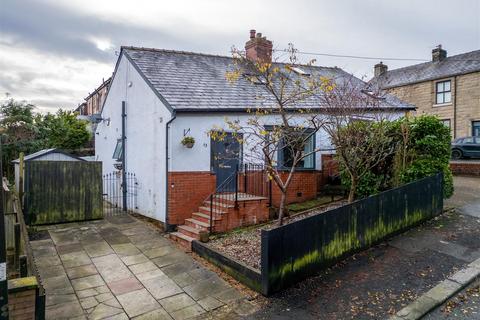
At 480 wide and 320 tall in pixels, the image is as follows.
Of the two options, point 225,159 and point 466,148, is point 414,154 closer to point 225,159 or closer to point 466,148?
point 225,159

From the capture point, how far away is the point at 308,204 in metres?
10.5

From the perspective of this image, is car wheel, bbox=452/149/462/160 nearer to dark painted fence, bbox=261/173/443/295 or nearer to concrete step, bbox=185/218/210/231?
dark painted fence, bbox=261/173/443/295

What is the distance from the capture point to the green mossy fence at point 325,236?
556 cm

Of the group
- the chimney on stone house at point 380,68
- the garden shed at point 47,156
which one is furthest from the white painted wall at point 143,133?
the chimney on stone house at point 380,68

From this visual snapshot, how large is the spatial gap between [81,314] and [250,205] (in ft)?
16.5

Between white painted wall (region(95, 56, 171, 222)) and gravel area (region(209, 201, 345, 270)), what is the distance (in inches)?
93.8

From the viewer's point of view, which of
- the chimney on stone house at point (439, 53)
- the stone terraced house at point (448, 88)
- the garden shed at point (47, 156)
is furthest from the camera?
the chimney on stone house at point (439, 53)

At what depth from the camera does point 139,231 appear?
938cm

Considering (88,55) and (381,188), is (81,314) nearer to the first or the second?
(381,188)

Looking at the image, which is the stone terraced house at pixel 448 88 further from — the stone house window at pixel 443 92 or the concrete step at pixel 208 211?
the concrete step at pixel 208 211

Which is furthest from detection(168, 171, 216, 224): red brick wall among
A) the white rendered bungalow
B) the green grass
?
the green grass

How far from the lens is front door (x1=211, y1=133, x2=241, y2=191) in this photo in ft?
33.0

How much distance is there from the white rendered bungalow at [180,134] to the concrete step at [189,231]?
1.1 inches

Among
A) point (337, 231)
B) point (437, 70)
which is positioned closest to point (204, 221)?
point (337, 231)
